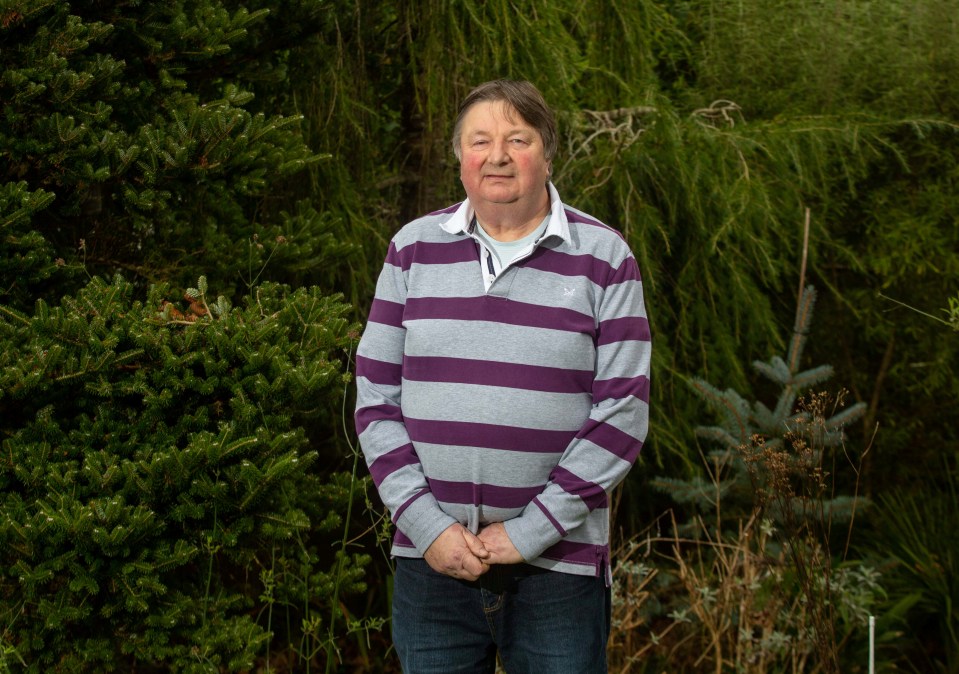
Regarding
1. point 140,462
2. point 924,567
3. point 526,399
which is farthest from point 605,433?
point 924,567

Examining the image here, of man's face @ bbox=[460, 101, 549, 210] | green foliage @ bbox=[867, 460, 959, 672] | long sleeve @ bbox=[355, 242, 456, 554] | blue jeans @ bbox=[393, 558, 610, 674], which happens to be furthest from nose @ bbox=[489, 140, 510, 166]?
green foliage @ bbox=[867, 460, 959, 672]

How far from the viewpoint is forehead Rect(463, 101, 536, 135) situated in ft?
5.77

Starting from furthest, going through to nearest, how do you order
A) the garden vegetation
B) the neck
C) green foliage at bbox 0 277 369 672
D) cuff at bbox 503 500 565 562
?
the garden vegetation, green foliage at bbox 0 277 369 672, the neck, cuff at bbox 503 500 565 562

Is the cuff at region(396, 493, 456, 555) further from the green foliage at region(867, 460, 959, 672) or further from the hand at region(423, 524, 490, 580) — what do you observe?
the green foliage at region(867, 460, 959, 672)

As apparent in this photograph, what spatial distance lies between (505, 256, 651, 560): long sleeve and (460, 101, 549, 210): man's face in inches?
9.3

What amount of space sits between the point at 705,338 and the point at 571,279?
1.79 meters

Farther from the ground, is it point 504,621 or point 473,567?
point 473,567

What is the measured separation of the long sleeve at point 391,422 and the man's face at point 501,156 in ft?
0.75

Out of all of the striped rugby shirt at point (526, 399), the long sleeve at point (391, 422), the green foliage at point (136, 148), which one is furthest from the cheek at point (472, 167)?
the green foliage at point (136, 148)

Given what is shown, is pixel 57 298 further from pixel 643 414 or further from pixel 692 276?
pixel 692 276

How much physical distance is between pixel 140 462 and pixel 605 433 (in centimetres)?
100

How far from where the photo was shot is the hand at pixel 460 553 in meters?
1.70

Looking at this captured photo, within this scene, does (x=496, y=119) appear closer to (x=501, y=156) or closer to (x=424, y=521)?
(x=501, y=156)

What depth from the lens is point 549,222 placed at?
1.79m
